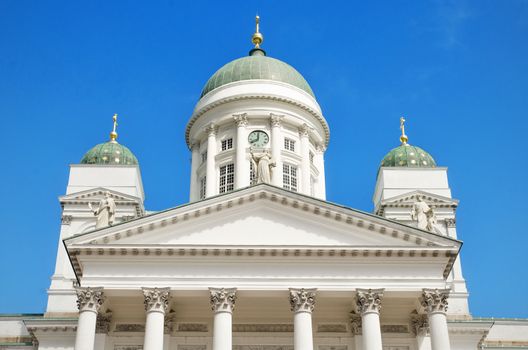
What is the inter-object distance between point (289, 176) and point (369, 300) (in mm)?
16136

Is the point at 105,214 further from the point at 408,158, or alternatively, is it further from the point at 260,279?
the point at 408,158

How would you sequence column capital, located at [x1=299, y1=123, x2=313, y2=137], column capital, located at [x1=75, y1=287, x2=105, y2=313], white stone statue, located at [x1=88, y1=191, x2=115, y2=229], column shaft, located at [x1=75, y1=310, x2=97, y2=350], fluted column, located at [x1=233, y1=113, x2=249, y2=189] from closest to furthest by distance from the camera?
column shaft, located at [x1=75, y1=310, x2=97, y2=350]
column capital, located at [x1=75, y1=287, x2=105, y2=313]
white stone statue, located at [x1=88, y1=191, x2=115, y2=229]
fluted column, located at [x1=233, y1=113, x2=249, y2=189]
column capital, located at [x1=299, y1=123, x2=313, y2=137]

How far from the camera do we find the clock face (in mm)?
42594

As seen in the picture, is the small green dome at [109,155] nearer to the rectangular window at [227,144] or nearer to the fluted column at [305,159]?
the rectangular window at [227,144]

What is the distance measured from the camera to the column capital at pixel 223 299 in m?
27.4

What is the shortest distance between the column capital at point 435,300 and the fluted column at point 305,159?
14999 millimetres

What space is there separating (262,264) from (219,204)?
2941mm

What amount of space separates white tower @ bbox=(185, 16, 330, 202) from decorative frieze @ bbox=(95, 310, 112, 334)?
13.0 metres

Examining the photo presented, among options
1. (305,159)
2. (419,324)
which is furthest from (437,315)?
(305,159)

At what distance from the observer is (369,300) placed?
27.5 meters

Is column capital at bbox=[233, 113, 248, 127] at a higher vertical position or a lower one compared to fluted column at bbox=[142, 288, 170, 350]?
higher

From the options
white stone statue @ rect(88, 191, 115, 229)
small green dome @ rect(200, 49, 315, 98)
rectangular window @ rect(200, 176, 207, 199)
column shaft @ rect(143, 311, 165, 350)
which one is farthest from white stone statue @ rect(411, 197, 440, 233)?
small green dome @ rect(200, 49, 315, 98)

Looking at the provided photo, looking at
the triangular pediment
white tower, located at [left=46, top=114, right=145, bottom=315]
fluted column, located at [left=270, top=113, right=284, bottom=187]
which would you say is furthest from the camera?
fluted column, located at [left=270, top=113, right=284, bottom=187]

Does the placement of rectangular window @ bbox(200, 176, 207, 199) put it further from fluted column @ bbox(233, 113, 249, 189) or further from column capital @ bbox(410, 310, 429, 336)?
column capital @ bbox(410, 310, 429, 336)
